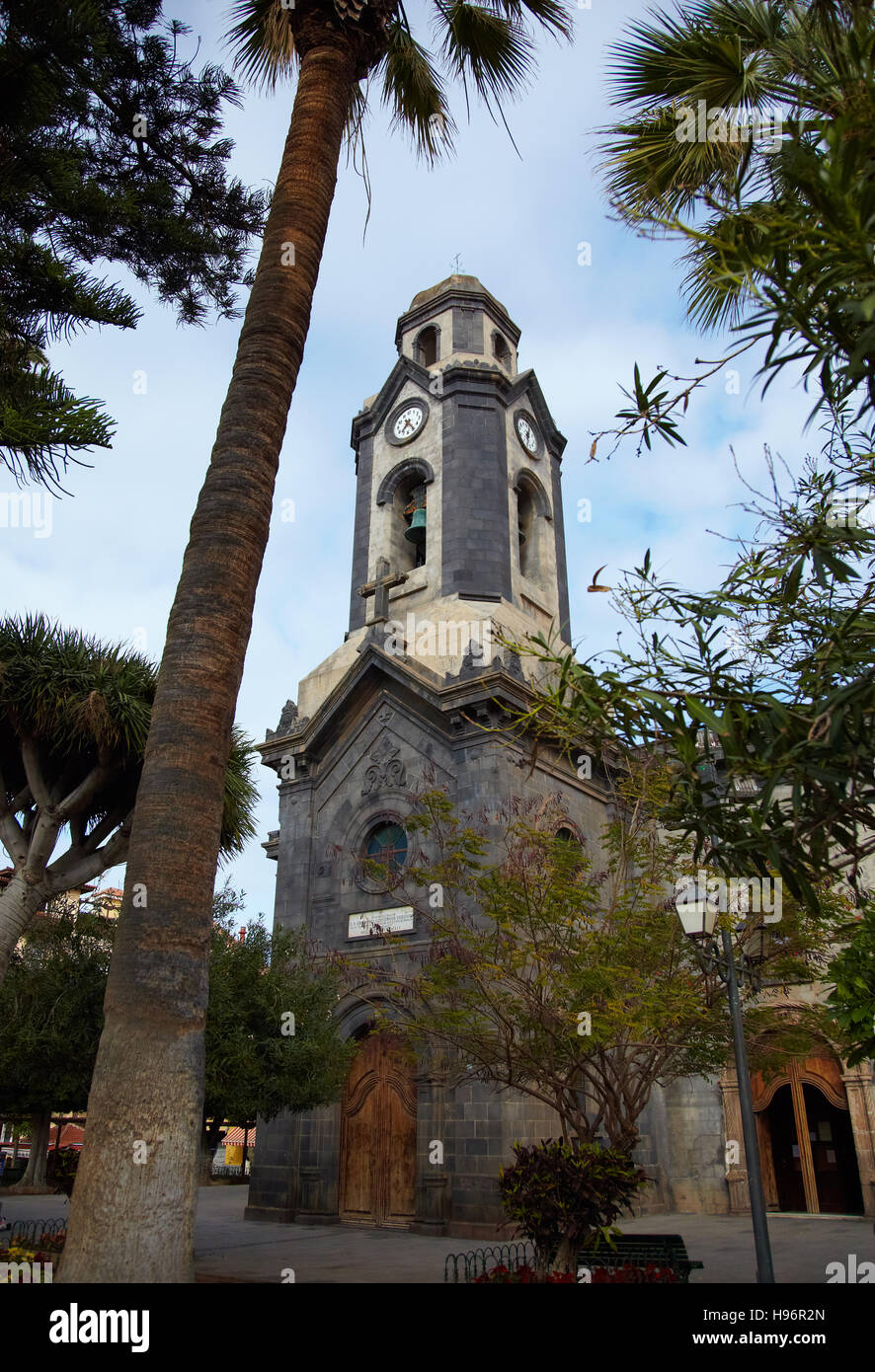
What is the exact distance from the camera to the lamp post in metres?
8.87

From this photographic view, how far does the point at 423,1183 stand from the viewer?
1828 centimetres

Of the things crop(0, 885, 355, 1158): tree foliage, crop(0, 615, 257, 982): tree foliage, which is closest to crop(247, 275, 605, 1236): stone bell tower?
crop(0, 885, 355, 1158): tree foliage

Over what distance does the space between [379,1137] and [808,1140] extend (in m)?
10.0

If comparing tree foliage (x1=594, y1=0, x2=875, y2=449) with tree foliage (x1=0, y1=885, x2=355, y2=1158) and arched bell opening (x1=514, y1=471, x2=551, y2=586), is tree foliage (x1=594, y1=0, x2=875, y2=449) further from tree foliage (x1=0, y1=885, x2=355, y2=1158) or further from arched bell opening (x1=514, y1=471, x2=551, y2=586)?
arched bell opening (x1=514, y1=471, x2=551, y2=586)

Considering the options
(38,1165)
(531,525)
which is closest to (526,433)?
(531,525)

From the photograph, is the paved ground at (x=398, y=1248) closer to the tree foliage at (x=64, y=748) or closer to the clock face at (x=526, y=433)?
the tree foliage at (x=64, y=748)

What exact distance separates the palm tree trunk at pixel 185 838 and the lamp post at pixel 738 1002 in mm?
5372

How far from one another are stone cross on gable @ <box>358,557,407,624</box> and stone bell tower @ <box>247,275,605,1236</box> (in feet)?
0.21

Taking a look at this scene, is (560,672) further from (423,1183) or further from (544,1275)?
(423,1183)

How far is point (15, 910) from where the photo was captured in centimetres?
1280

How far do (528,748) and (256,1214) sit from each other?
1167 centimetres

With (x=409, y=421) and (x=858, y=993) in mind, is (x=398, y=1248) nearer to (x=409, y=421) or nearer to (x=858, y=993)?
(x=858, y=993)

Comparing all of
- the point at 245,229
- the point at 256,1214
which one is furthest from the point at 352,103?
the point at 256,1214

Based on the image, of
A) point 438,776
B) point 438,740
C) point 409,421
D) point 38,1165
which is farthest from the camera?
point 38,1165
